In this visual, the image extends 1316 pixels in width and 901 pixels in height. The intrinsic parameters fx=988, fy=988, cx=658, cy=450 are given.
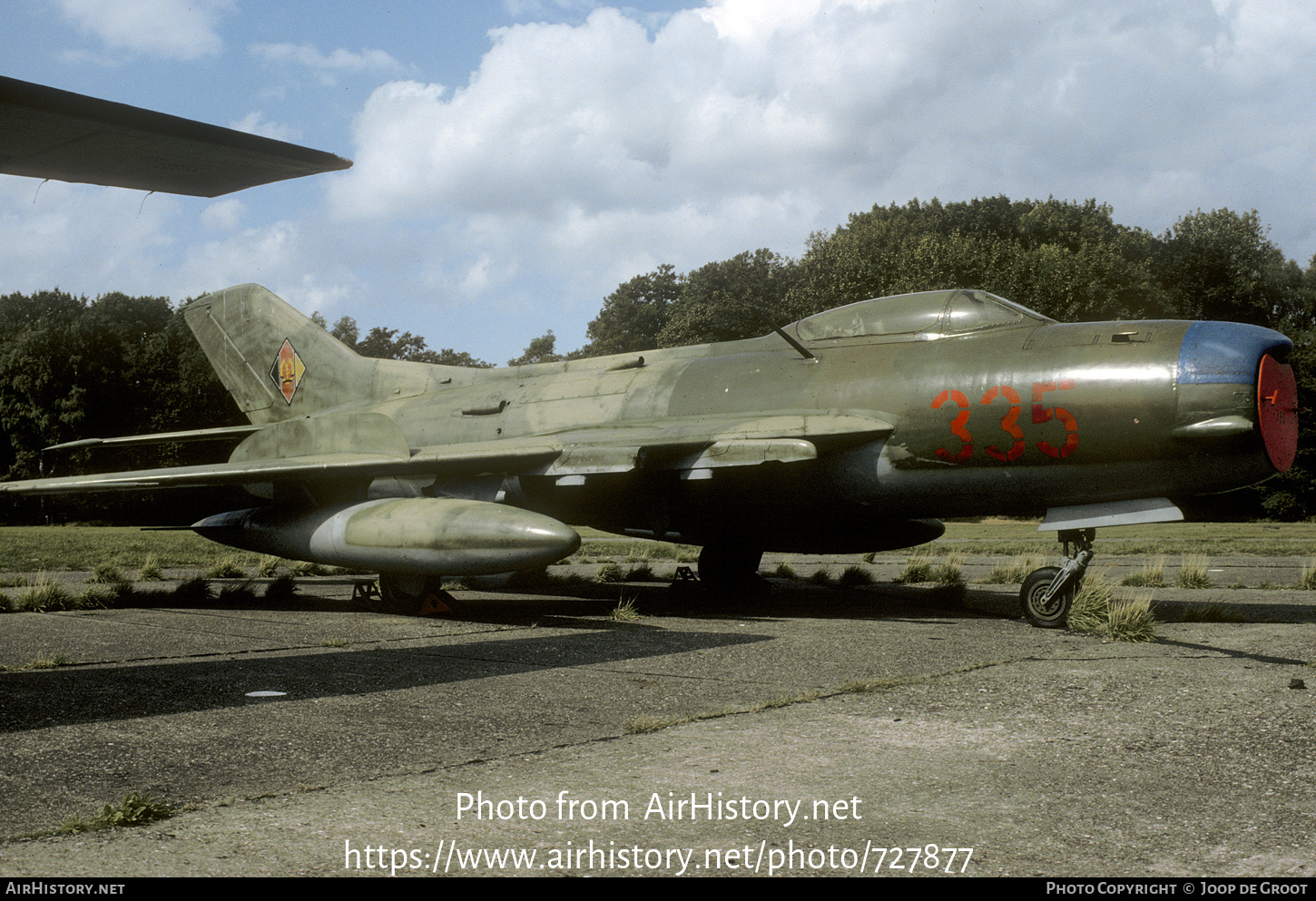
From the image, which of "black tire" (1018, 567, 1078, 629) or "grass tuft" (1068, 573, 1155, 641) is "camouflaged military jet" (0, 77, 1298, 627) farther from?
"grass tuft" (1068, 573, 1155, 641)

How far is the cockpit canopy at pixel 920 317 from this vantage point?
1009 cm

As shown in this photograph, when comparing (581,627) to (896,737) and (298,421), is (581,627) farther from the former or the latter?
(298,421)

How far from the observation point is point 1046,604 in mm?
9195

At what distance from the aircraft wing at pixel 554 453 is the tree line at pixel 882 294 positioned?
32508 millimetres

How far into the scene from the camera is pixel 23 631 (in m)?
8.61

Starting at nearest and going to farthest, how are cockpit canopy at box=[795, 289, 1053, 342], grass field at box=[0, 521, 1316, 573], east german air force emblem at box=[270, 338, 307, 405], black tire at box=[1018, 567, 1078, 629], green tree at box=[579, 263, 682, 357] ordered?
black tire at box=[1018, 567, 1078, 629] < cockpit canopy at box=[795, 289, 1053, 342] < east german air force emblem at box=[270, 338, 307, 405] < grass field at box=[0, 521, 1316, 573] < green tree at box=[579, 263, 682, 357]

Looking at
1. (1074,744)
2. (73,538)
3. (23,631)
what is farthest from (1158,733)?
(73,538)

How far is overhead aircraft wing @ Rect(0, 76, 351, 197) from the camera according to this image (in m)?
4.04

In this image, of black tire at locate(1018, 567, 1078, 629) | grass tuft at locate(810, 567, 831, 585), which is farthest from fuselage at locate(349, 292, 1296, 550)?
grass tuft at locate(810, 567, 831, 585)

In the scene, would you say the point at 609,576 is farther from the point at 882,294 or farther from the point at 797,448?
the point at 882,294

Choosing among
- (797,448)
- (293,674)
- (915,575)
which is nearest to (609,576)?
(915,575)

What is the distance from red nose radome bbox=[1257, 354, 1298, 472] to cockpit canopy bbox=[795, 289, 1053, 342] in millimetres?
2104

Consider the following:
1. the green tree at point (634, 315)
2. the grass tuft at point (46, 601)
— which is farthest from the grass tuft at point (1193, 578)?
the green tree at point (634, 315)

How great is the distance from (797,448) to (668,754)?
5563 millimetres
